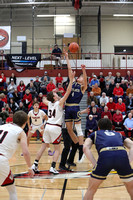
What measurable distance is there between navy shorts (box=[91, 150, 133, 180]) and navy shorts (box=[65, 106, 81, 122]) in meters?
3.53

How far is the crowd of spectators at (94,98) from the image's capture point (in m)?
15.1

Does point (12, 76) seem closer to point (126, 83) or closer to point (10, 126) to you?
point (126, 83)

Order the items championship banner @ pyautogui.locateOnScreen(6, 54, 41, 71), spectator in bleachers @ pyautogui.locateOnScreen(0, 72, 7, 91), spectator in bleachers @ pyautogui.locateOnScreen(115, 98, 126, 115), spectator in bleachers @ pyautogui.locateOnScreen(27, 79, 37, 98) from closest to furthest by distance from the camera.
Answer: spectator in bleachers @ pyautogui.locateOnScreen(115, 98, 126, 115), spectator in bleachers @ pyautogui.locateOnScreen(27, 79, 37, 98), spectator in bleachers @ pyautogui.locateOnScreen(0, 72, 7, 91), championship banner @ pyautogui.locateOnScreen(6, 54, 41, 71)

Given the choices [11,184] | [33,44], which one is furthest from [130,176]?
[33,44]

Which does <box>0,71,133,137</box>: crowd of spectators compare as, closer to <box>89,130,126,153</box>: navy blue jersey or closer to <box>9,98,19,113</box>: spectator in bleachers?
<box>9,98,19,113</box>: spectator in bleachers

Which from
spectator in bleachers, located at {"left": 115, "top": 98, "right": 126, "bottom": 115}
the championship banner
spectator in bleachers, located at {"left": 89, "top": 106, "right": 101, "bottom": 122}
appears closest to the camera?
spectator in bleachers, located at {"left": 89, "top": 106, "right": 101, "bottom": 122}

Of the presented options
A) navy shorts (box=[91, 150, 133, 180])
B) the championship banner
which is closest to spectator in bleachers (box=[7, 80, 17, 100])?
the championship banner

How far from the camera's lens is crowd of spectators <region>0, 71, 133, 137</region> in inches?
593

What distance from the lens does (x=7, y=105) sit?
15844mm

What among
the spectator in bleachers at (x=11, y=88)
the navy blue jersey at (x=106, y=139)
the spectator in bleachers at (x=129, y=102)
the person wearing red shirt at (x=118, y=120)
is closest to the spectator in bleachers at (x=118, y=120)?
the person wearing red shirt at (x=118, y=120)

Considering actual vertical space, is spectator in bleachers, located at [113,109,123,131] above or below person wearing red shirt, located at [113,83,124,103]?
below

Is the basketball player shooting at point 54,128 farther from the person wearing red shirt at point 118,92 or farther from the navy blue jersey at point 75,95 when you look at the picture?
the person wearing red shirt at point 118,92

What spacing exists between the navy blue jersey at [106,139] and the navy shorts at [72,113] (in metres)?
3.24

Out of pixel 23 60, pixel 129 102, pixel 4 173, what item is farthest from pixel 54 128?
pixel 23 60
